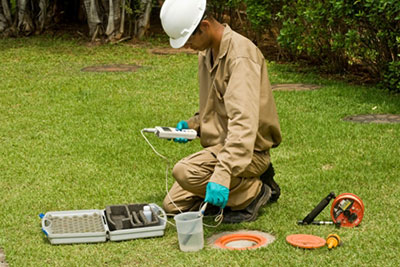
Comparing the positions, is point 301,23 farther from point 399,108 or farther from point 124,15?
point 124,15

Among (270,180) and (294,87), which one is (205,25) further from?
(294,87)

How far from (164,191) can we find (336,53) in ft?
16.3

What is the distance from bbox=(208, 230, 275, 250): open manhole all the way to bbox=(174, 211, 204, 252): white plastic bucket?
5.7 inches

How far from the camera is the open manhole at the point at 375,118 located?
7262mm

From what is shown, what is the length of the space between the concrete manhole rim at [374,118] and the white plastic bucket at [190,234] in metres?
3.53

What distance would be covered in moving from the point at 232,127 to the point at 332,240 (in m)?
0.90

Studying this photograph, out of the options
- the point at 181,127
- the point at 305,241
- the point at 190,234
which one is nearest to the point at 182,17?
the point at 181,127

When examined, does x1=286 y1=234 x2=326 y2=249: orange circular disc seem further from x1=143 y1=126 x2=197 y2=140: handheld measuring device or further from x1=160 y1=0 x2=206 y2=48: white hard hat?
x1=160 y1=0 x2=206 y2=48: white hard hat

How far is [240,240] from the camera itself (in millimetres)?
4438

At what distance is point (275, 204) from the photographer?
5.01 metres

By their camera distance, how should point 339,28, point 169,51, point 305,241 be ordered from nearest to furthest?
1. point 305,241
2. point 339,28
3. point 169,51

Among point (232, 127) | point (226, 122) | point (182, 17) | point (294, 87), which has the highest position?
point (182, 17)

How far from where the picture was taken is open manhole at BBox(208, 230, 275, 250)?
4.32 m

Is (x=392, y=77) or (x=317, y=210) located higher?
(x=317, y=210)
